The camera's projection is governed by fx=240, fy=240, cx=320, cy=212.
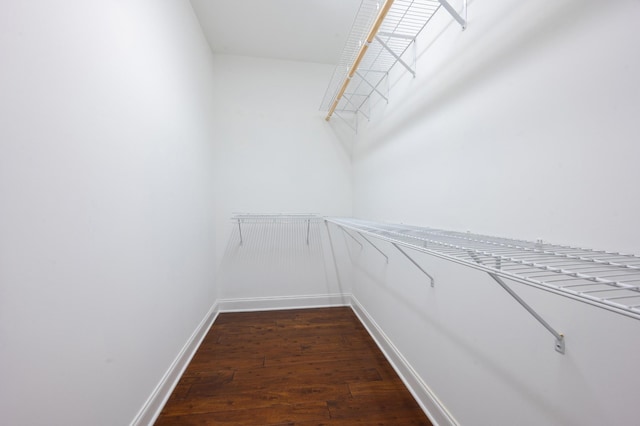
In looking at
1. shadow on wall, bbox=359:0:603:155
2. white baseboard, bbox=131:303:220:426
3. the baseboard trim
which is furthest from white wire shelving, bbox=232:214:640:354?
the baseboard trim

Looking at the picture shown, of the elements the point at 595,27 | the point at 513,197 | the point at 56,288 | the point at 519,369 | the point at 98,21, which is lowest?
the point at 519,369

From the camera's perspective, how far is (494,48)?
909 mm

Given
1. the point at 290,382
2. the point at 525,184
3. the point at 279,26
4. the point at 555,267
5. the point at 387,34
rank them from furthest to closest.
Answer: the point at 279,26
the point at 290,382
the point at 387,34
the point at 525,184
the point at 555,267

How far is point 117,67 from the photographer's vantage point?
1018 millimetres

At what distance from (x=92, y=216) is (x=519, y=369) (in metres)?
1.60

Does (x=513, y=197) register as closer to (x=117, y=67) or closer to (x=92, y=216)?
(x=92, y=216)

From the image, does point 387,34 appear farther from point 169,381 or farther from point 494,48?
point 169,381

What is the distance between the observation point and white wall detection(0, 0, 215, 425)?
0.63m

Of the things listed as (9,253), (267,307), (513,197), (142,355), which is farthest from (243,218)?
(513,197)

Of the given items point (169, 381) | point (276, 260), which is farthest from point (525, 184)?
point (276, 260)

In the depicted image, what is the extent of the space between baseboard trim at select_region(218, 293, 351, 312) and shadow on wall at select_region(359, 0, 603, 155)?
2.07 metres

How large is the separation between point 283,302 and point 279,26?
271cm

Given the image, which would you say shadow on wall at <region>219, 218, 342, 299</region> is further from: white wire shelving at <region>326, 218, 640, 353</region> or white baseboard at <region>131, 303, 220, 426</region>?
white wire shelving at <region>326, 218, 640, 353</region>

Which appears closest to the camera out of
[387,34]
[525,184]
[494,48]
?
[525,184]
